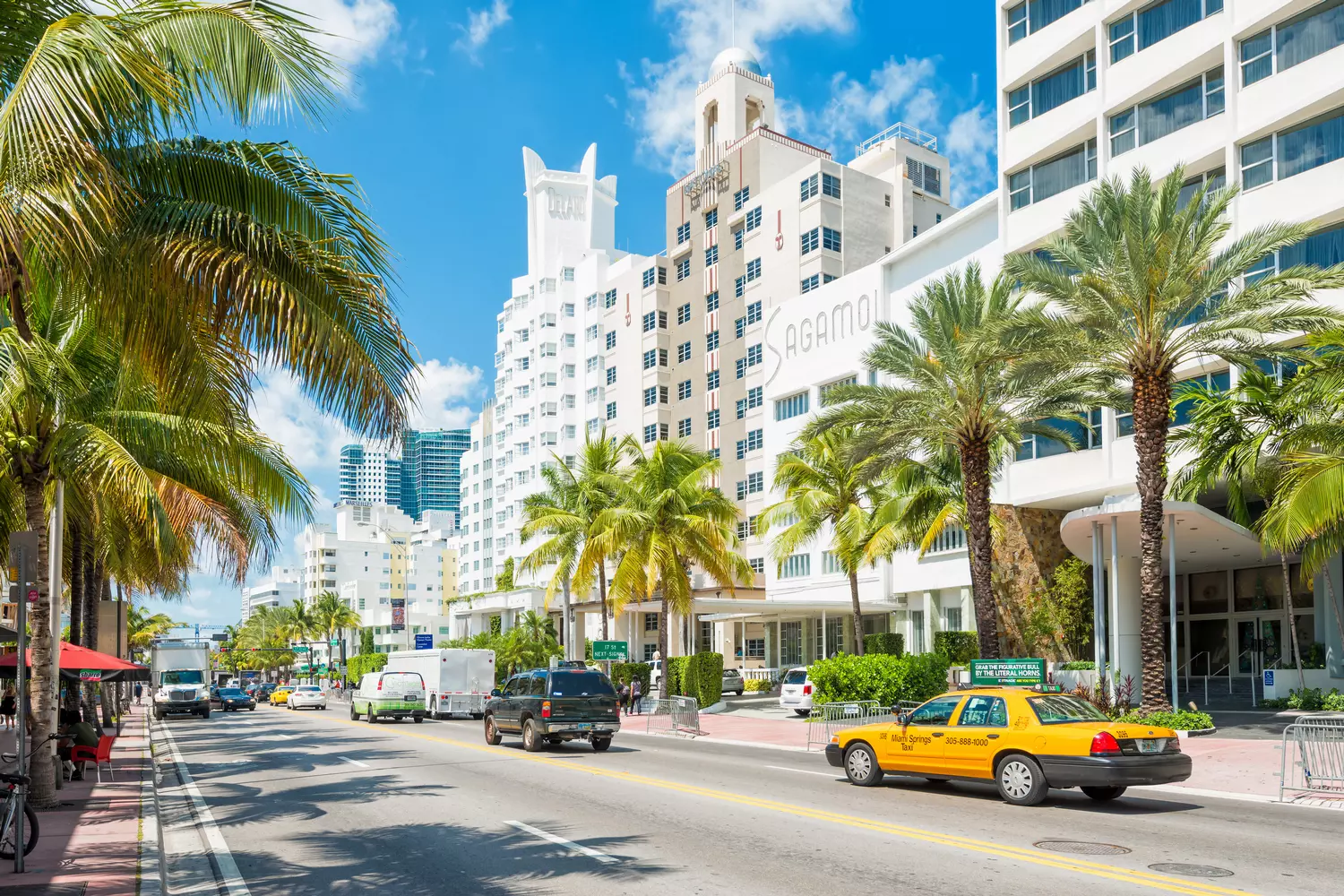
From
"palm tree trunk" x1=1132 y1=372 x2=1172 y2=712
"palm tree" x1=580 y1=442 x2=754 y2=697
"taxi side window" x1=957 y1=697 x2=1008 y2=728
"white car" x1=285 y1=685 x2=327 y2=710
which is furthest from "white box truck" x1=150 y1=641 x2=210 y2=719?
"taxi side window" x1=957 y1=697 x2=1008 y2=728

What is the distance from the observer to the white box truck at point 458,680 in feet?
141

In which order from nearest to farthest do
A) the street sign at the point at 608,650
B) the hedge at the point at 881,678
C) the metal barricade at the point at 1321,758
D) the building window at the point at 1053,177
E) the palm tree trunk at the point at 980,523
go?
1. the metal barricade at the point at 1321,758
2. the palm tree trunk at the point at 980,523
3. the hedge at the point at 881,678
4. the building window at the point at 1053,177
5. the street sign at the point at 608,650

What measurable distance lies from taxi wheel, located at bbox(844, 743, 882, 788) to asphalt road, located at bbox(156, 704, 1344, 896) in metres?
0.27

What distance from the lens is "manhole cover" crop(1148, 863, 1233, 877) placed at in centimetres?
996

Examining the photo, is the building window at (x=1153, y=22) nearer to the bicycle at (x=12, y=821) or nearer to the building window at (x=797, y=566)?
the building window at (x=797, y=566)

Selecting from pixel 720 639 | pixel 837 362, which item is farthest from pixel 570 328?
pixel 837 362

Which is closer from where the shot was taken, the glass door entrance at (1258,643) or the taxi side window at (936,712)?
the taxi side window at (936,712)

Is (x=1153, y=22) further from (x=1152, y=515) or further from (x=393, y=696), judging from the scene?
(x=393, y=696)

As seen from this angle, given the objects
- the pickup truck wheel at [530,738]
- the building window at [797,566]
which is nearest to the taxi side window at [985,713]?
the pickup truck wheel at [530,738]

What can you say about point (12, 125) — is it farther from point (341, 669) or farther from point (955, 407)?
point (341, 669)

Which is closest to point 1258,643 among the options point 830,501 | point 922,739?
point 830,501

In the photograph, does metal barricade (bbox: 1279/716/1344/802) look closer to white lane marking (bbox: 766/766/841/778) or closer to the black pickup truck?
white lane marking (bbox: 766/766/841/778)

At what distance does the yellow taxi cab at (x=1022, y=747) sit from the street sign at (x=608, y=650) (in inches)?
971

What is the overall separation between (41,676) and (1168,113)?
32.6 metres
